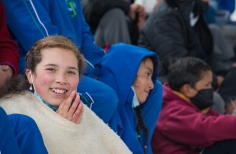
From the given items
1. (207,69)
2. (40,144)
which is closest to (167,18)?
(207,69)

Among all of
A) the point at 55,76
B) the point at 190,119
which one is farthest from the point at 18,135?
the point at 190,119

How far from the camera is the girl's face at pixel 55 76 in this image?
297 centimetres

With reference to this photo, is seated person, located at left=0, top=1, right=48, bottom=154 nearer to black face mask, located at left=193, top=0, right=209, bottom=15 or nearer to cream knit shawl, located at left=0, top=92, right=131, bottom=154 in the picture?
cream knit shawl, located at left=0, top=92, right=131, bottom=154

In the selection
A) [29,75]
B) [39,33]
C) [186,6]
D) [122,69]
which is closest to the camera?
[29,75]

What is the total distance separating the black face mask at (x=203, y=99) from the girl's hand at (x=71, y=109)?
1.66 meters

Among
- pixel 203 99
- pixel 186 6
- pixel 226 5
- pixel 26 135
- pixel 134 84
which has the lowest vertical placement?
pixel 226 5

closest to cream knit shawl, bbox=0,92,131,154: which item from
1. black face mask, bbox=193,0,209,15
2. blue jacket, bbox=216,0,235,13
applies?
black face mask, bbox=193,0,209,15

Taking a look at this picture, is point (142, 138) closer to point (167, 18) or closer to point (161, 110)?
point (161, 110)

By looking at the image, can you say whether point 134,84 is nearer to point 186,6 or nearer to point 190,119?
point 190,119

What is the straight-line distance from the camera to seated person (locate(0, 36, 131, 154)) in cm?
288

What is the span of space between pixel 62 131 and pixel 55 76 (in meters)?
0.28

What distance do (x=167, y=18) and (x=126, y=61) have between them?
4.07 ft

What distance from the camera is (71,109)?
9.66ft

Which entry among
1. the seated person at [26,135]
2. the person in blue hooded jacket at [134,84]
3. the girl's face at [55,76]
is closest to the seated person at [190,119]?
the person in blue hooded jacket at [134,84]
